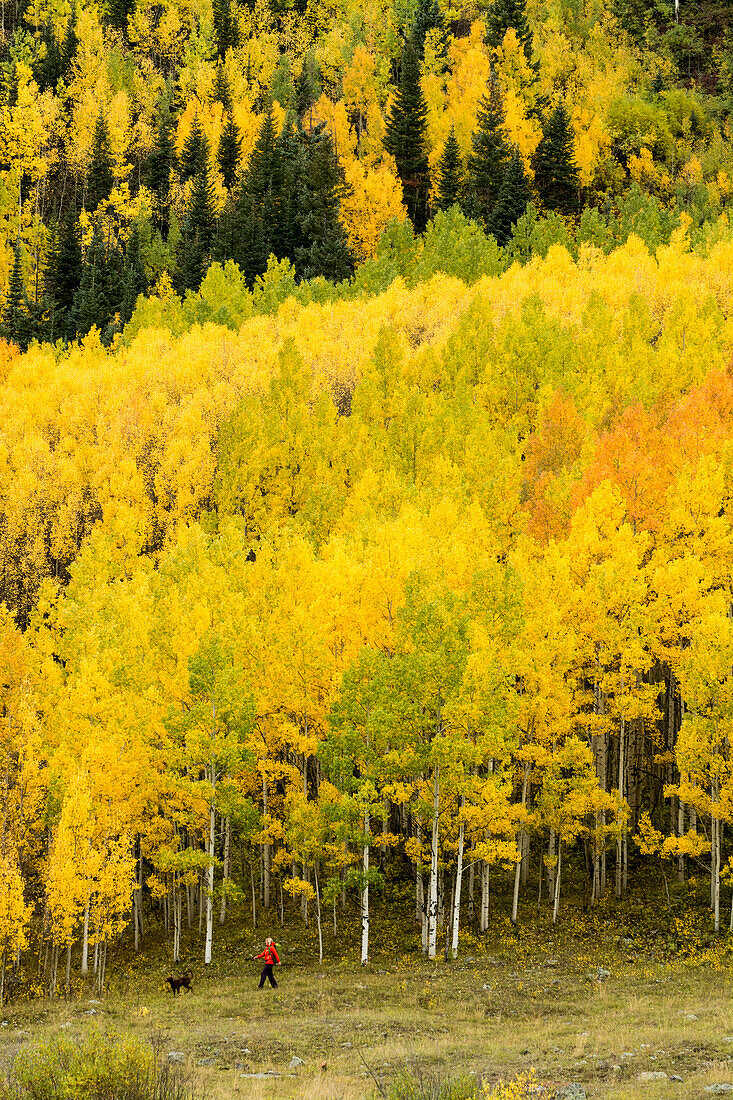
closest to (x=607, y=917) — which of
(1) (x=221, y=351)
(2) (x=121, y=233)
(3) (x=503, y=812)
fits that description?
(3) (x=503, y=812)

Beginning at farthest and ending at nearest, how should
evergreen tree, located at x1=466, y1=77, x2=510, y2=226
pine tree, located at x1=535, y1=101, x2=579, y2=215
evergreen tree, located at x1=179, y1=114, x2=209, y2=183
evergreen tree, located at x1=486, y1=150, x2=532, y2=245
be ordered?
evergreen tree, located at x1=179, y1=114, x2=209, y2=183 → pine tree, located at x1=535, y1=101, x2=579, y2=215 → evergreen tree, located at x1=466, y1=77, x2=510, y2=226 → evergreen tree, located at x1=486, y1=150, x2=532, y2=245

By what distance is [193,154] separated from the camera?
353 feet

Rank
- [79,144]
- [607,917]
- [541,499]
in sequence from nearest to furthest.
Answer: [607,917] → [541,499] → [79,144]

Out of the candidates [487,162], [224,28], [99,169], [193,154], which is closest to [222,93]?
[193,154]

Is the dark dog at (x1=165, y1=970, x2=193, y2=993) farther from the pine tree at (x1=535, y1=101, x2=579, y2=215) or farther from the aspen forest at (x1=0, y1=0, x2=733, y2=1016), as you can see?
the pine tree at (x1=535, y1=101, x2=579, y2=215)

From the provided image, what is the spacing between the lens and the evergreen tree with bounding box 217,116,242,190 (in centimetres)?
10669

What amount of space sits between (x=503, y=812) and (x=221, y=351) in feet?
135

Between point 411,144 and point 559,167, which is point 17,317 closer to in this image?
point 411,144

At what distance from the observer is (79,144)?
380ft

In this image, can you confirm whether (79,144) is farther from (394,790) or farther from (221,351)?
(394,790)

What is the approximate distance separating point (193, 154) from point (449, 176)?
3295cm

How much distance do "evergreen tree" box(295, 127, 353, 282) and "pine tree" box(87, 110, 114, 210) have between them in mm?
28960

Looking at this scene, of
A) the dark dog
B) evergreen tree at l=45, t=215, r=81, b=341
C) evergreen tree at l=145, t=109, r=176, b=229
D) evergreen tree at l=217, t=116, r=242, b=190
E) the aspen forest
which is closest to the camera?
the dark dog

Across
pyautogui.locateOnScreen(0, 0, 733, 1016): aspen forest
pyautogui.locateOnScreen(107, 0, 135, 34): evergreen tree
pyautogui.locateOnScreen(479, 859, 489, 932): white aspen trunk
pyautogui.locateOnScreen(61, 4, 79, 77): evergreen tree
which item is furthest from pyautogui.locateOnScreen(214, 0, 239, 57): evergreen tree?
pyautogui.locateOnScreen(479, 859, 489, 932): white aspen trunk
